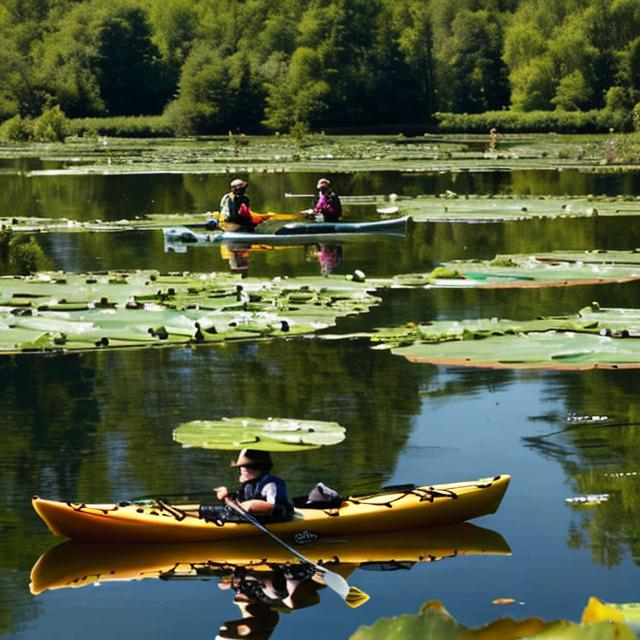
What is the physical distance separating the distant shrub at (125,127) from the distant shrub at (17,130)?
3.87 metres

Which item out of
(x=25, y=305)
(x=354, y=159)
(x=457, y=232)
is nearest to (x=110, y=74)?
(x=354, y=159)

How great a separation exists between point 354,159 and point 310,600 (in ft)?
155

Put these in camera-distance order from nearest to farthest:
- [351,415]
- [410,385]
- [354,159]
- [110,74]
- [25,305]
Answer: [351,415]
[410,385]
[25,305]
[354,159]
[110,74]

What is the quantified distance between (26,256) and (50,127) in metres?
61.7

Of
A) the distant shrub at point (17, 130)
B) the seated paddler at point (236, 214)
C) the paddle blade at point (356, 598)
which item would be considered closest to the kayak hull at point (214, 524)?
the paddle blade at point (356, 598)

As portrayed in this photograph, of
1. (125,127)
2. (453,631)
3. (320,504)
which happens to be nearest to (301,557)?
(320,504)

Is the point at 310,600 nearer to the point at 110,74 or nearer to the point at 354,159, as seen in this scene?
the point at 354,159

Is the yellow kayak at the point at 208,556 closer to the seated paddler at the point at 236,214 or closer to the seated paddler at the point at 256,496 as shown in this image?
the seated paddler at the point at 256,496

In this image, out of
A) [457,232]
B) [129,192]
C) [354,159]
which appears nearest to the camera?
[457,232]

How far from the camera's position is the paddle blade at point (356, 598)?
8.74m

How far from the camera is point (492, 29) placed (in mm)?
110438

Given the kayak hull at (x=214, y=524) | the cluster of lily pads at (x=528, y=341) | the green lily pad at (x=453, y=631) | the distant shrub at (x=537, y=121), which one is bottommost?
the distant shrub at (x=537, y=121)

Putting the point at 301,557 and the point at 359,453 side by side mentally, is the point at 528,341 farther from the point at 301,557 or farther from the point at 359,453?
the point at 301,557

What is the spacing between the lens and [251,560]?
943 cm
